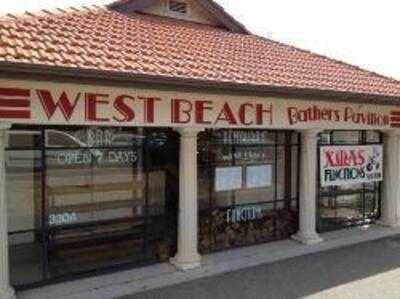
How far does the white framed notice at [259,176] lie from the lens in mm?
11422

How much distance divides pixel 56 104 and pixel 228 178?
4.22 m

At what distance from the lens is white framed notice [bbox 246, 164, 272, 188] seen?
37.5 ft

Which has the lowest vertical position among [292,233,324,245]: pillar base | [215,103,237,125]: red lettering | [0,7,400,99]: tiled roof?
[292,233,324,245]: pillar base

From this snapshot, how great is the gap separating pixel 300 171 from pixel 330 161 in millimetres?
950

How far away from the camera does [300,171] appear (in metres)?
11.9

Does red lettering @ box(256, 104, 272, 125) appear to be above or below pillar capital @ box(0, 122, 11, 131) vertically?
above

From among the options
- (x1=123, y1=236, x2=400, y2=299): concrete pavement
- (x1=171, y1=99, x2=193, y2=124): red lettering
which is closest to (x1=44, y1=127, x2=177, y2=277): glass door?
(x1=171, y1=99, x2=193, y2=124): red lettering

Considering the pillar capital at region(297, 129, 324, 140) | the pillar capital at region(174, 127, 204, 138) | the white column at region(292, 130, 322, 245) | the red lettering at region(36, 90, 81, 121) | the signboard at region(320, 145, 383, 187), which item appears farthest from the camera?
the signboard at region(320, 145, 383, 187)

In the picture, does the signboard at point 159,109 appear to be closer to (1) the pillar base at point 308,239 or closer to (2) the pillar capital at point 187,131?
(2) the pillar capital at point 187,131

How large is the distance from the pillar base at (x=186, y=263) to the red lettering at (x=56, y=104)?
11.2 ft

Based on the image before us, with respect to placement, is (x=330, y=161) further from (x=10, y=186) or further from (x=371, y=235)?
(x=10, y=186)

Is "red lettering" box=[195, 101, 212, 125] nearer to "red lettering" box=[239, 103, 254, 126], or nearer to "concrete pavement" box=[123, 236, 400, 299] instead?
"red lettering" box=[239, 103, 254, 126]

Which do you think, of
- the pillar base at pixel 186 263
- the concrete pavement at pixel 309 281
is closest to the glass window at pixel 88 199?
the pillar base at pixel 186 263

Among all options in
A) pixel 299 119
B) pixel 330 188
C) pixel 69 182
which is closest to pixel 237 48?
pixel 299 119
